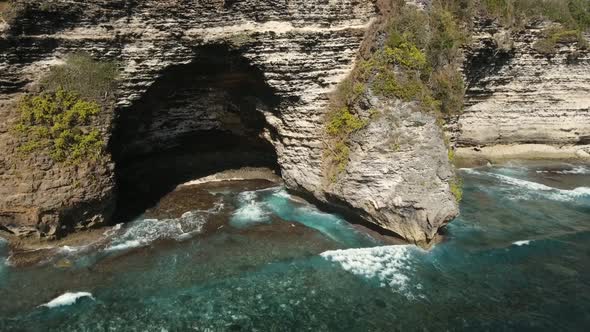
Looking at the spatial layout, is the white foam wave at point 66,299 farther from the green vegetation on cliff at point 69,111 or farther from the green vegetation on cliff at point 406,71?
the green vegetation on cliff at point 406,71

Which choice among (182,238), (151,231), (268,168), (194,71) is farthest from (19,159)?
(268,168)

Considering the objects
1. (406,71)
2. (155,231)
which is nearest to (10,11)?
(155,231)

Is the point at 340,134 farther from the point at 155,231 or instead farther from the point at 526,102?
the point at 526,102

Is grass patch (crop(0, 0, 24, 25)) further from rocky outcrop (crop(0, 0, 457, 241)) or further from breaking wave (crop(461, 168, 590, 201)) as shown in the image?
breaking wave (crop(461, 168, 590, 201))

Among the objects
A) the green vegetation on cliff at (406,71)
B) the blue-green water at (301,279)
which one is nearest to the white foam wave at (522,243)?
the blue-green water at (301,279)

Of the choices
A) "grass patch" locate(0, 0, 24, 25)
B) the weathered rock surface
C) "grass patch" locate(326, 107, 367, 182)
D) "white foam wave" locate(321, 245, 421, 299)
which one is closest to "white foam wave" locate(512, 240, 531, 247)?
the weathered rock surface

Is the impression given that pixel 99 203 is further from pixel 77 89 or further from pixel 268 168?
pixel 268 168
